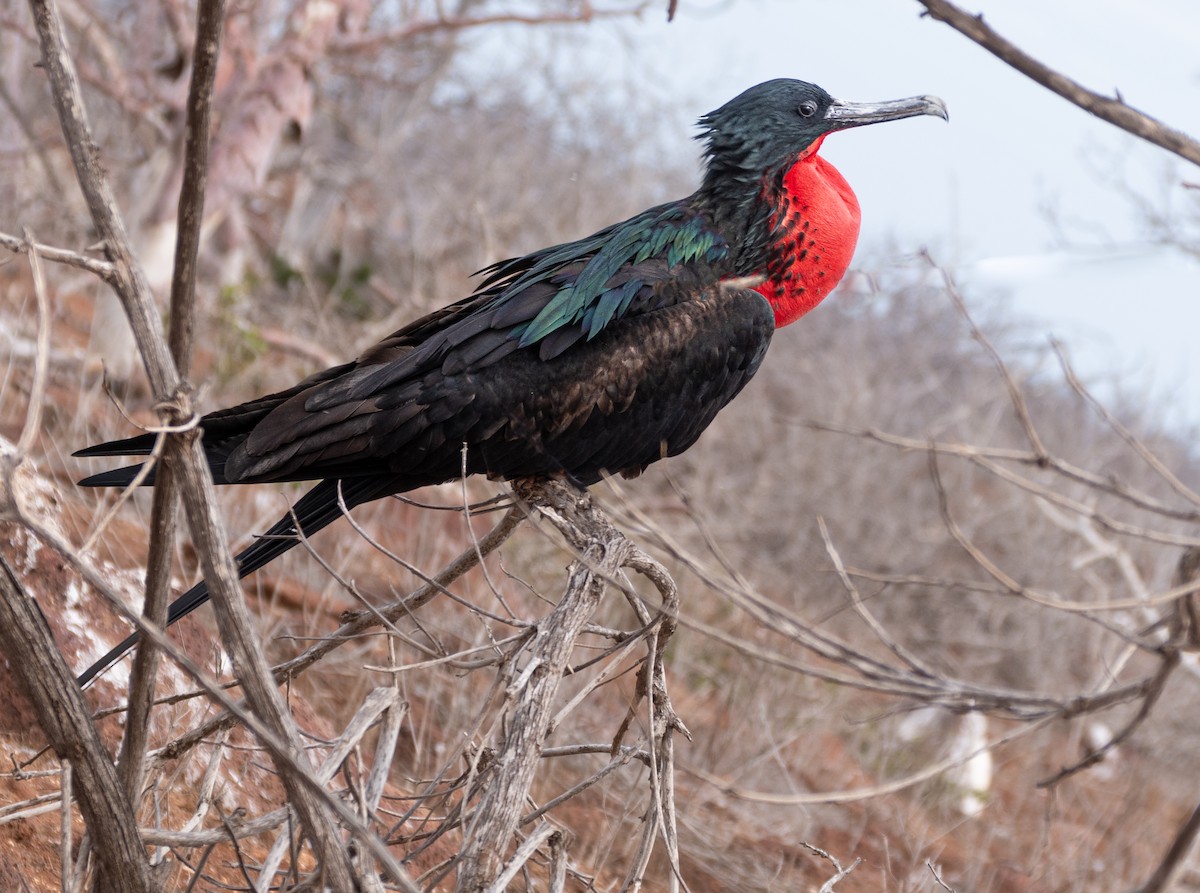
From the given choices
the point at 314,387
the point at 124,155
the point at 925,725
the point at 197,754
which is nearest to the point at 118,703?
the point at 197,754

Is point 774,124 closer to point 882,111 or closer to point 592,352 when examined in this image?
point 882,111

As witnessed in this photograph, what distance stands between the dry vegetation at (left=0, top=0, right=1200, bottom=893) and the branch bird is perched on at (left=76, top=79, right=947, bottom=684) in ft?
0.81

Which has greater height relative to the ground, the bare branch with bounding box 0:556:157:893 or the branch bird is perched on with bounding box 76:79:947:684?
the branch bird is perched on with bounding box 76:79:947:684

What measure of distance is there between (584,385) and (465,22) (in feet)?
15.7

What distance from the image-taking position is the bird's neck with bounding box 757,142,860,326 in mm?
2428

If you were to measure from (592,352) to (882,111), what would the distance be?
840 millimetres

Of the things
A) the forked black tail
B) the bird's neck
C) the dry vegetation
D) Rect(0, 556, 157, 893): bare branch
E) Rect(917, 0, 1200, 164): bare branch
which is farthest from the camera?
the bird's neck

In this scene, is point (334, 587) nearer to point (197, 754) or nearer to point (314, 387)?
point (197, 754)

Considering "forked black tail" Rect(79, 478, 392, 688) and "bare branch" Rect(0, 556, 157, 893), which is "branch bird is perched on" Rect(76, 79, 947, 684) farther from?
"bare branch" Rect(0, 556, 157, 893)

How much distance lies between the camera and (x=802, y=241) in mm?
2422

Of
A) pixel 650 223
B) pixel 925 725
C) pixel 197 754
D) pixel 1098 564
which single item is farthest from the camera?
pixel 1098 564

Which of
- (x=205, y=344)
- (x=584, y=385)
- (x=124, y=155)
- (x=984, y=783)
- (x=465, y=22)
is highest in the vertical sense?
(x=124, y=155)

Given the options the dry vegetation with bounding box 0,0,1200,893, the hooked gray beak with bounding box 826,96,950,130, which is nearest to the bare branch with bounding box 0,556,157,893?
the dry vegetation with bounding box 0,0,1200,893

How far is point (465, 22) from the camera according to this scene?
21.4 ft
